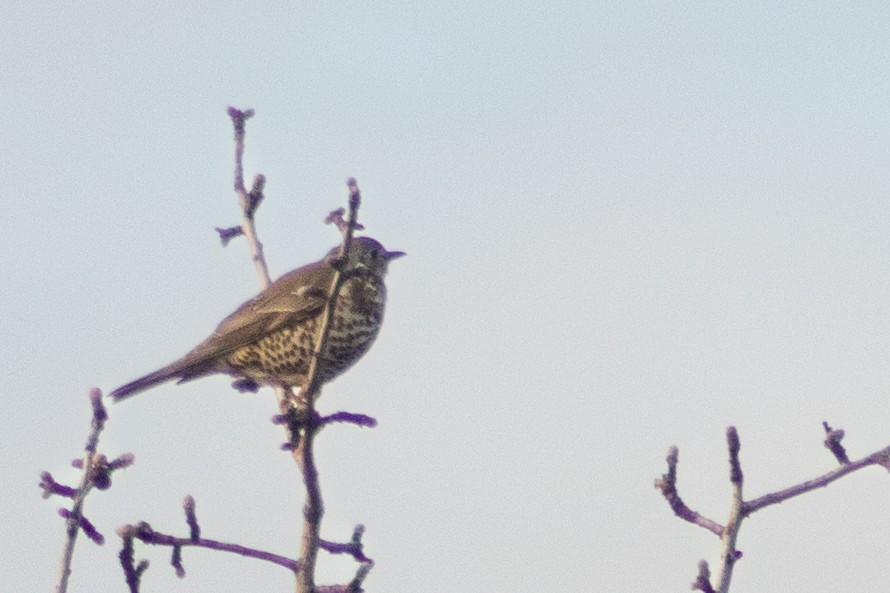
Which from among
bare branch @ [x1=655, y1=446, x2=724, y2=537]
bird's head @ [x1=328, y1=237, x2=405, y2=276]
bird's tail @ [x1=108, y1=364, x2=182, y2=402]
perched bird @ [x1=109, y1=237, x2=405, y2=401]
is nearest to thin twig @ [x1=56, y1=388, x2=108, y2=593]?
bare branch @ [x1=655, y1=446, x2=724, y2=537]

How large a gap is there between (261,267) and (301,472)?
2.67m

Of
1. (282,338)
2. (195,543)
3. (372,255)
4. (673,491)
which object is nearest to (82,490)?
(195,543)

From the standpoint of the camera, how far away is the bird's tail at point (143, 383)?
9.87 m

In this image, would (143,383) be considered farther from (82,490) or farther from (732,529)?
(732,529)

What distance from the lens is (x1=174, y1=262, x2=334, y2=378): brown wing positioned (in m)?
9.87

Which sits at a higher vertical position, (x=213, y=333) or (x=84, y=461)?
→ (x=213, y=333)

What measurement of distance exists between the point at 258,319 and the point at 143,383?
100 cm

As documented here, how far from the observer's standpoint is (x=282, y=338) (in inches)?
388

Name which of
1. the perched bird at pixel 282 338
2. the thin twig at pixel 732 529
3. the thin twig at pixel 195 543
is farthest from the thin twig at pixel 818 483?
the perched bird at pixel 282 338

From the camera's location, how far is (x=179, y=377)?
10.1 metres

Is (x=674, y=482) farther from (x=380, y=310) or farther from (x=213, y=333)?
(x=213, y=333)

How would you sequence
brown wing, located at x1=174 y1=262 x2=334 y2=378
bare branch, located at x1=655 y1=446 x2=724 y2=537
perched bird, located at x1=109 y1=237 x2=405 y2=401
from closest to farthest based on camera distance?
1. bare branch, located at x1=655 y1=446 x2=724 y2=537
2. perched bird, located at x1=109 y1=237 x2=405 y2=401
3. brown wing, located at x1=174 y1=262 x2=334 y2=378

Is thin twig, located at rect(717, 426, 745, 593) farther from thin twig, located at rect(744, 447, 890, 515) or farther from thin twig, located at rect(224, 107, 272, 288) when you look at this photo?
thin twig, located at rect(224, 107, 272, 288)

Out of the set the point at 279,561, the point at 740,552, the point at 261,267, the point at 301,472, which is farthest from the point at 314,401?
the point at 261,267
